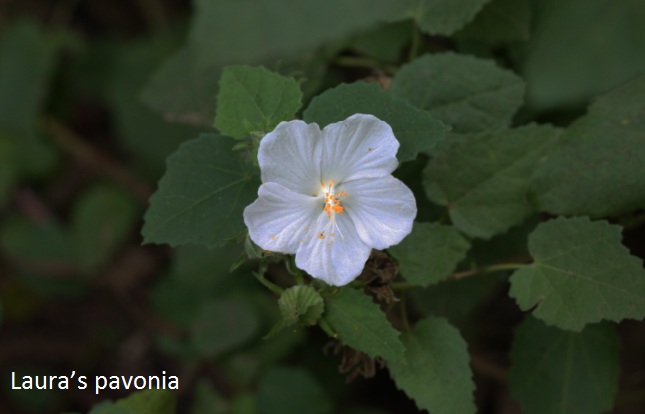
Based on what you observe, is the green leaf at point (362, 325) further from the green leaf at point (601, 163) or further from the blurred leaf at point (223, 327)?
the blurred leaf at point (223, 327)

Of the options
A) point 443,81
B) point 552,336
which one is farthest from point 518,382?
point 443,81

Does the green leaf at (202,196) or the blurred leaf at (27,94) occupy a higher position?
the blurred leaf at (27,94)

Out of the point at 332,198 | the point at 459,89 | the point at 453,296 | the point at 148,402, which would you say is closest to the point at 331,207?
the point at 332,198

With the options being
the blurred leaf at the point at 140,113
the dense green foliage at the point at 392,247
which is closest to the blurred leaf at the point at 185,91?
the dense green foliage at the point at 392,247

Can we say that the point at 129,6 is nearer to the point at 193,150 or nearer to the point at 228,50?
the point at 193,150

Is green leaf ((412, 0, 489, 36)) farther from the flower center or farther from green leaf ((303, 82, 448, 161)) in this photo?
the flower center

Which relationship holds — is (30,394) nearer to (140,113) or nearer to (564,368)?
(140,113)
